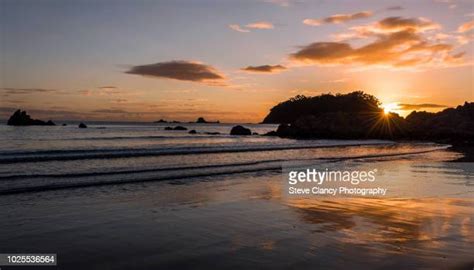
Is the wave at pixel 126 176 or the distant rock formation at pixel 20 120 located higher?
the distant rock formation at pixel 20 120

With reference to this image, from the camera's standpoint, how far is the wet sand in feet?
23.3

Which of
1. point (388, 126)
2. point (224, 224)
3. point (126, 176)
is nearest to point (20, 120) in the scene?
point (388, 126)

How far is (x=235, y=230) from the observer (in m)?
9.29

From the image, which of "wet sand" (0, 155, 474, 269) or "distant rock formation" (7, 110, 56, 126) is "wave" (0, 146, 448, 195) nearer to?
"wet sand" (0, 155, 474, 269)

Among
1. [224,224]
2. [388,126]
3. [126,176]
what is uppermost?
[388,126]

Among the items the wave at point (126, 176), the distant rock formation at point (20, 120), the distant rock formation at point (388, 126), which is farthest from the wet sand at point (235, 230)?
the distant rock formation at point (20, 120)

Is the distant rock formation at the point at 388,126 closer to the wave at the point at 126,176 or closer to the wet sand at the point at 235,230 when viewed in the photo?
the wave at the point at 126,176

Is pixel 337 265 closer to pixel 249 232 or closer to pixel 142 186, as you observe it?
pixel 249 232

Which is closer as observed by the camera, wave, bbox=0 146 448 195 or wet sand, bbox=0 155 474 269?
wet sand, bbox=0 155 474 269

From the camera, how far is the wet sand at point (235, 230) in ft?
23.3

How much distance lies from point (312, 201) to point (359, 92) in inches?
5734

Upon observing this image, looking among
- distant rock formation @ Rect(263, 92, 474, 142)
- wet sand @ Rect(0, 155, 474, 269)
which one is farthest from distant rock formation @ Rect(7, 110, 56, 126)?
wet sand @ Rect(0, 155, 474, 269)

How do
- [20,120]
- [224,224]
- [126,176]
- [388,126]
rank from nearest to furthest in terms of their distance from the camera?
1. [224,224]
2. [126,176]
3. [388,126]
4. [20,120]

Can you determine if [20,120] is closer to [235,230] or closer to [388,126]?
[388,126]
